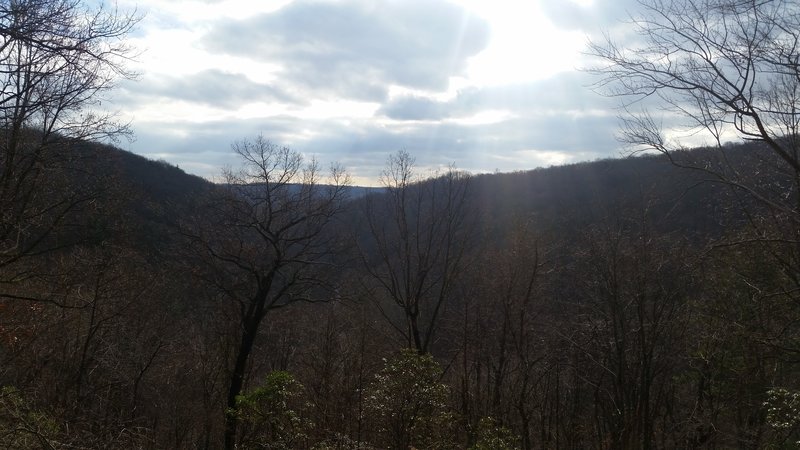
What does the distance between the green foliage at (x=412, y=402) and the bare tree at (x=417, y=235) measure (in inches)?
200

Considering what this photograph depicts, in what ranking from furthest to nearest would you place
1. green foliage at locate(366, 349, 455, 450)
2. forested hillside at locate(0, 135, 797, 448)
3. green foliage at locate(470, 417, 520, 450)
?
forested hillside at locate(0, 135, 797, 448)
green foliage at locate(366, 349, 455, 450)
green foliage at locate(470, 417, 520, 450)

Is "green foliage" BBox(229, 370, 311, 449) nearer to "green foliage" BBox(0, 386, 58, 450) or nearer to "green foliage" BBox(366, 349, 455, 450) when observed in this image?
"green foliage" BBox(366, 349, 455, 450)

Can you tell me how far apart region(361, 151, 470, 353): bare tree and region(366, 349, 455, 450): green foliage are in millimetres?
5085

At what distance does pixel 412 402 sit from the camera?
745 cm

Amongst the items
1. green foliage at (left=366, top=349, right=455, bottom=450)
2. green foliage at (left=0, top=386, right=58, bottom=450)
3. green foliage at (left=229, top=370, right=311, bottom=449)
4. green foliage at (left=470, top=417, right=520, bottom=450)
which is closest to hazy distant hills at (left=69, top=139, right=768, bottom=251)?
green foliage at (left=470, top=417, right=520, bottom=450)

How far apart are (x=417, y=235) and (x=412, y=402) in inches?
237

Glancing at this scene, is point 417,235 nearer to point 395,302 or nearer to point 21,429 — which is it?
point 395,302

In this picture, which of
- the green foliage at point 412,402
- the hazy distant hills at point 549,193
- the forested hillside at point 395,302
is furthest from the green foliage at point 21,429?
the hazy distant hills at point 549,193

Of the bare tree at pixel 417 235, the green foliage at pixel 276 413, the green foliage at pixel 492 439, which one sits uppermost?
the bare tree at pixel 417 235

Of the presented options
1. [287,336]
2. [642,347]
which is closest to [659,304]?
[642,347]

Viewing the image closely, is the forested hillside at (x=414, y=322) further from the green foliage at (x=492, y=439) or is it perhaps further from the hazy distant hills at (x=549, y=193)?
the green foliage at (x=492, y=439)

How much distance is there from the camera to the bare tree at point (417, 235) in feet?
42.4

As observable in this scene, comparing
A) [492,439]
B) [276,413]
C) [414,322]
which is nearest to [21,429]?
[276,413]

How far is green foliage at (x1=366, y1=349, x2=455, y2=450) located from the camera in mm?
7395
